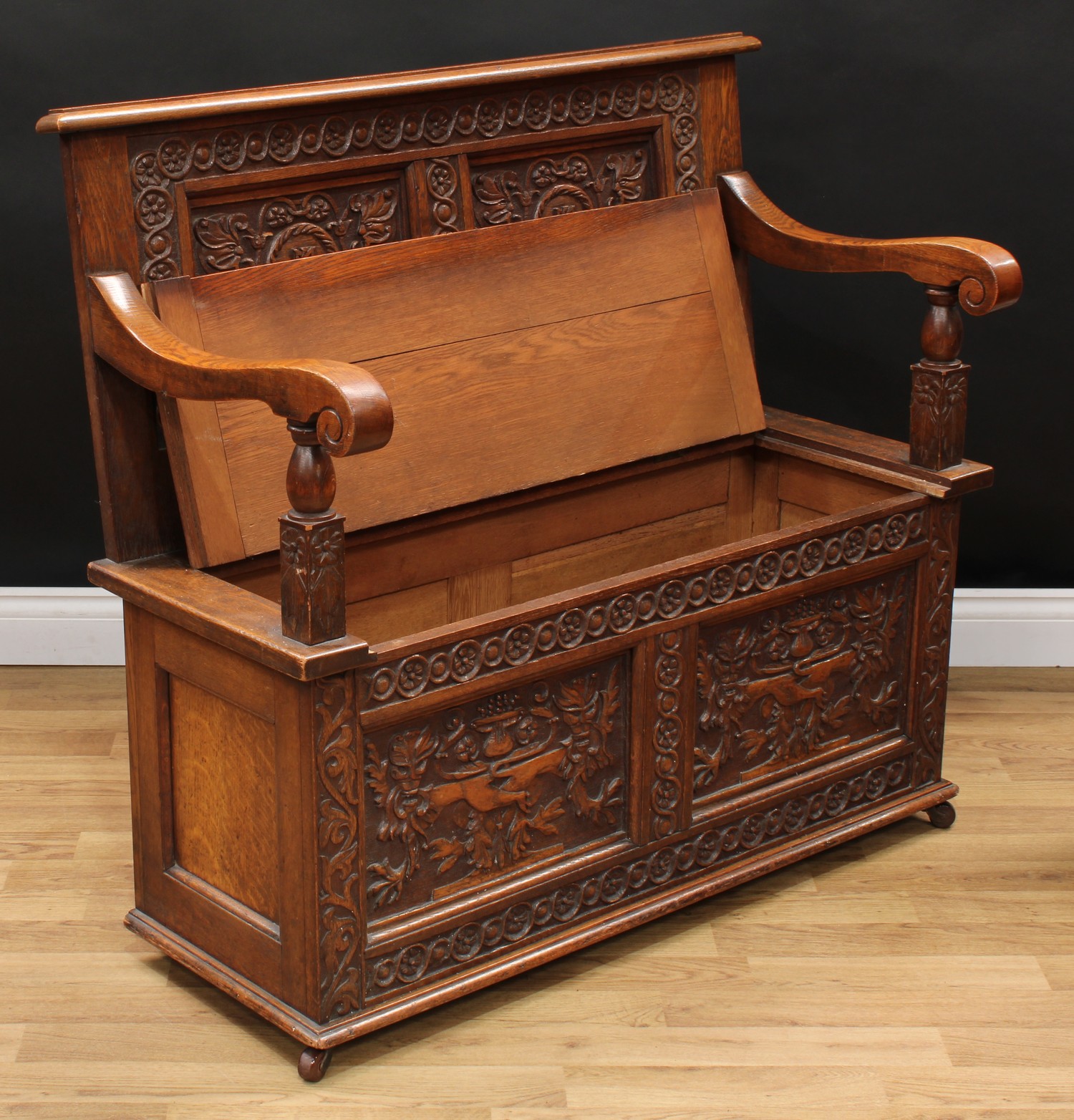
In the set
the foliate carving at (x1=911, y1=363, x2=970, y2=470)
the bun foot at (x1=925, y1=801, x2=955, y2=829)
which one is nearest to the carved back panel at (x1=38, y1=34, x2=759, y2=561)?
the foliate carving at (x1=911, y1=363, x2=970, y2=470)

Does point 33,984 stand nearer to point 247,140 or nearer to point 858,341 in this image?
point 247,140

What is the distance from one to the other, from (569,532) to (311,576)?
38.8 inches

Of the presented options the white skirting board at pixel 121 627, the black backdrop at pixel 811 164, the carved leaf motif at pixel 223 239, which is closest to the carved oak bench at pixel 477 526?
the carved leaf motif at pixel 223 239

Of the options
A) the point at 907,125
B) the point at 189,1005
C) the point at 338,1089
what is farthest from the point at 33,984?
the point at 907,125

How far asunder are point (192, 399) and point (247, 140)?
1.47ft

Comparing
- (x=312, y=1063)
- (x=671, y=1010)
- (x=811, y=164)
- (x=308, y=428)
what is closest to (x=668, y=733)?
(x=671, y=1010)

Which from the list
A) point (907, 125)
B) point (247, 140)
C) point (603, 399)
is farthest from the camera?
point (907, 125)

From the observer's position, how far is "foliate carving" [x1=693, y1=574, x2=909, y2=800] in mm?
2801

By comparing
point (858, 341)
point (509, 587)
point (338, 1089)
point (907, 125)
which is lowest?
point (338, 1089)

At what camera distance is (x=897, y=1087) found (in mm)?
2447

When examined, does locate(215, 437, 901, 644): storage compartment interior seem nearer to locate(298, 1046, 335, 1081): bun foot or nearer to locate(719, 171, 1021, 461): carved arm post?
locate(719, 171, 1021, 461): carved arm post

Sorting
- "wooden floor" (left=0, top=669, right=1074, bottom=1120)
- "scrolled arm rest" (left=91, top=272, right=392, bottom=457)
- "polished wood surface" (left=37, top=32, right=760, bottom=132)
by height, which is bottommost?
"wooden floor" (left=0, top=669, right=1074, bottom=1120)

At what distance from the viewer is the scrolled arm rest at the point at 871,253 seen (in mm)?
2834

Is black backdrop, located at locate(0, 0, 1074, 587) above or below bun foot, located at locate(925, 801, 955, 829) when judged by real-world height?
above
